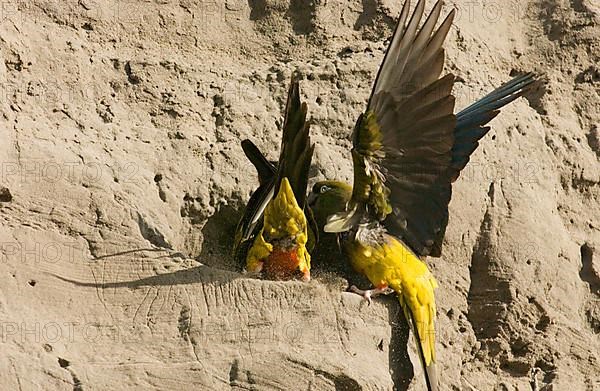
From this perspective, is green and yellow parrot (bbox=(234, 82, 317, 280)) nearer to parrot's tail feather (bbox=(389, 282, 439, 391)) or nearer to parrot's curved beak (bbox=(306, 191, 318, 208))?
parrot's curved beak (bbox=(306, 191, 318, 208))

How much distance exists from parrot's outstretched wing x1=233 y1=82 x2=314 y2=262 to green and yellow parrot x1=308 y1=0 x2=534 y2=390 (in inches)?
9.0

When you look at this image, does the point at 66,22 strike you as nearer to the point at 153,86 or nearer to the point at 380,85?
the point at 153,86

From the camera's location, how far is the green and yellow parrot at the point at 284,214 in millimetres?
4406

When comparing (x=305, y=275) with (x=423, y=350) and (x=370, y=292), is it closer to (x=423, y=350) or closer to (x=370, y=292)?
(x=370, y=292)

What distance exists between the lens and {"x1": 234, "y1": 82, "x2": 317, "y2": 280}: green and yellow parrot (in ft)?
14.5

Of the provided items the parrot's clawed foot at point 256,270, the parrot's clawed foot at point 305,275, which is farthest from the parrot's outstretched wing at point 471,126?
the parrot's clawed foot at point 256,270

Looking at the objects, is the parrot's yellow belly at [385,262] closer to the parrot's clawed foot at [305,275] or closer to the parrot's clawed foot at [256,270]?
the parrot's clawed foot at [305,275]

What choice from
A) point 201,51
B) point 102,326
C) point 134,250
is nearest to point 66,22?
point 201,51

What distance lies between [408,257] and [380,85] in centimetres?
78

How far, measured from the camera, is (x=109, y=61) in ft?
16.2

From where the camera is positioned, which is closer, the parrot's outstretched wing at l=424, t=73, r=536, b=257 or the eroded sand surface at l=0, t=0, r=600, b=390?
the eroded sand surface at l=0, t=0, r=600, b=390

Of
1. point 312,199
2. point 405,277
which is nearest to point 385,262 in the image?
point 405,277

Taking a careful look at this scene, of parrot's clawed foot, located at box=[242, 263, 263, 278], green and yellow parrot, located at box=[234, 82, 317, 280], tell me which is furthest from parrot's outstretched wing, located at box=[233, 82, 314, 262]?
parrot's clawed foot, located at box=[242, 263, 263, 278]

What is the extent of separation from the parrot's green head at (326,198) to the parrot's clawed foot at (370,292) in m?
0.40
